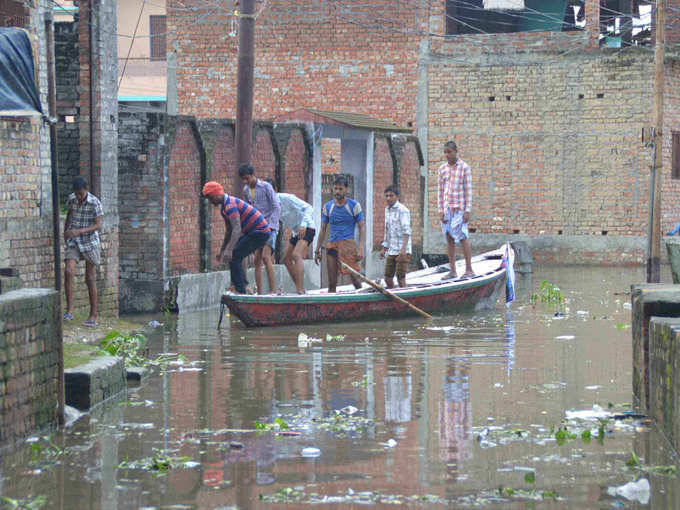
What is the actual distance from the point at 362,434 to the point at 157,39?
32594 millimetres

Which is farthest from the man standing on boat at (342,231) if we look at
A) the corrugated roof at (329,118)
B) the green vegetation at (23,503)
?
the green vegetation at (23,503)

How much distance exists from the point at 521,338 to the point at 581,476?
6.66m

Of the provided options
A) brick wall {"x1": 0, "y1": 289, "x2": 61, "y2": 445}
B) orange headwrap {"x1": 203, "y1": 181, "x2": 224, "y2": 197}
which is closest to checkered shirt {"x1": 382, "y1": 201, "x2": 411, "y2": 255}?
orange headwrap {"x1": 203, "y1": 181, "x2": 224, "y2": 197}

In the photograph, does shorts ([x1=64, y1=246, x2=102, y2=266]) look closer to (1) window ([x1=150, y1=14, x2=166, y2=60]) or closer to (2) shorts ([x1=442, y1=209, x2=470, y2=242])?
(2) shorts ([x1=442, y1=209, x2=470, y2=242])

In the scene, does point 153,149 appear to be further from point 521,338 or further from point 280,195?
point 521,338

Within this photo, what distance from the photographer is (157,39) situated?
38438mm

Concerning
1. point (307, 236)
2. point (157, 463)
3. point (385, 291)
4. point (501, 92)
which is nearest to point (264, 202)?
point (307, 236)

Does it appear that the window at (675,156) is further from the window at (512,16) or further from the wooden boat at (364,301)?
the wooden boat at (364,301)

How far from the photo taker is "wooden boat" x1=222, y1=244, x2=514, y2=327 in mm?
13758

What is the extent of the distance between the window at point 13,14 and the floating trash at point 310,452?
24.4 ft

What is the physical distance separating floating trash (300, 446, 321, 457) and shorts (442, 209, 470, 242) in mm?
8905

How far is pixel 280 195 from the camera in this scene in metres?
15.9

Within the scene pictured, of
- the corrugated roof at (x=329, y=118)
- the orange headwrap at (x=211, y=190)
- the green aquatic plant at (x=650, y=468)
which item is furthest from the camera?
the corrugated roof at (x=329, y=118)

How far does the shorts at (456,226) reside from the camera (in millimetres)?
15773
